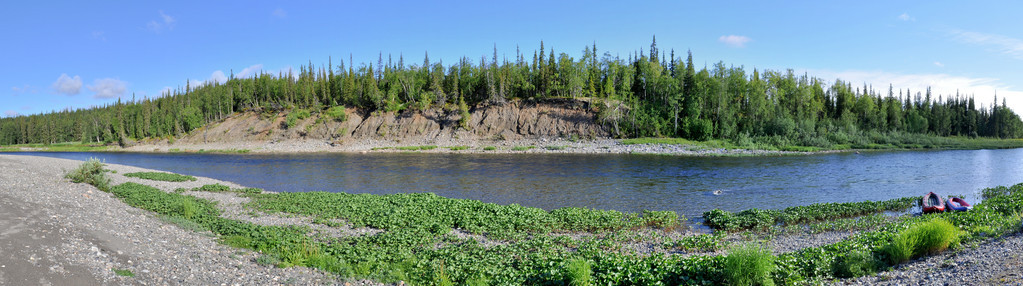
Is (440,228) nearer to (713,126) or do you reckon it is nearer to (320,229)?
(320,229)

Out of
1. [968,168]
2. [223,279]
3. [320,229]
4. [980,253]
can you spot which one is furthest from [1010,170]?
[223,279]

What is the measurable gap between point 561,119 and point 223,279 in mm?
81865

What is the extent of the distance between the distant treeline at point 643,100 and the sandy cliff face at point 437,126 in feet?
10.8

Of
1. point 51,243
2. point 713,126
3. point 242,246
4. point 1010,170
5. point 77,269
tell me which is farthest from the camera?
point 713,126

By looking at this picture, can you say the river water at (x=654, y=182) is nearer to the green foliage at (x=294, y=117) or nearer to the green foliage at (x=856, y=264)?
the green foliage at (x=856, y=264)

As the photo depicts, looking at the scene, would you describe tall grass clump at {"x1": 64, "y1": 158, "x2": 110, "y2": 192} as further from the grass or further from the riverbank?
the grass

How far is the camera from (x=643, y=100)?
9788 cm

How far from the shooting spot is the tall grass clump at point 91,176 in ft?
83.9

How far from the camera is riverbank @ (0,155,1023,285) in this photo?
980 cm

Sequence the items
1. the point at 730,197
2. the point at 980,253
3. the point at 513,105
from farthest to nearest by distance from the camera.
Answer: the point at 513,105 → the point at 730,197 → the point at 980,253

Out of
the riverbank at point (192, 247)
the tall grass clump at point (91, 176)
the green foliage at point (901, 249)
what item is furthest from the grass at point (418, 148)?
the green foliage at point (901, 249)

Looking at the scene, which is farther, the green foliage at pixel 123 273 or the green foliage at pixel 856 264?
the green foliage at pixel 856 264

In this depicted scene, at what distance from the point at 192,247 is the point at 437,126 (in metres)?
83.2

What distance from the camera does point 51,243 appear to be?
11.3 m
